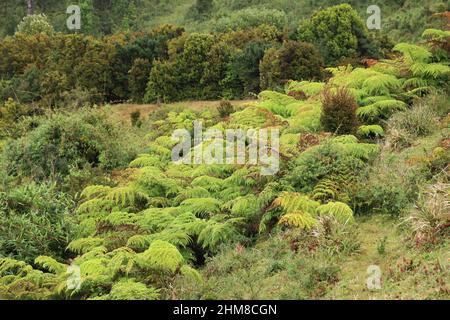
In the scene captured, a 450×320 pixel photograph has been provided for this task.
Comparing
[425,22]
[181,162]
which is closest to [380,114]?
[181,162]

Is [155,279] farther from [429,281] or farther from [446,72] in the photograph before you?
[446,72]

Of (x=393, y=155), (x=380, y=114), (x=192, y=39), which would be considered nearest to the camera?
(x=393, y=155)

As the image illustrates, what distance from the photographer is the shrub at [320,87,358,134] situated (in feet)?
37.0

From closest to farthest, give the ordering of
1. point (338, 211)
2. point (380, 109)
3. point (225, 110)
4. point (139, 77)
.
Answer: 1. point (338, 211)
2. point (380, 109)
3. point (225, 110)
4. point (139, 77)

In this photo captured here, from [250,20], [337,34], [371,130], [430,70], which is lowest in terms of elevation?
[371,130]

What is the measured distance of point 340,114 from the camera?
442 inches

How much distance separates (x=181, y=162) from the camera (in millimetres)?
11672

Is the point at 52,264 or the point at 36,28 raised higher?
the point at 36,28

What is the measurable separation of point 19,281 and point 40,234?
190 centimetres

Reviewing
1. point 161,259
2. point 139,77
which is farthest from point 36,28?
point 161,259

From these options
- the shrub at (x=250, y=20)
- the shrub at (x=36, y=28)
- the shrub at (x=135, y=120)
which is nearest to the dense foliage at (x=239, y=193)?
the shrub at (x=135, y=120)

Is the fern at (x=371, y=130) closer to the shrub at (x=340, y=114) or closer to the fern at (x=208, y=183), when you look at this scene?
the shrub at (x=340, y=114)

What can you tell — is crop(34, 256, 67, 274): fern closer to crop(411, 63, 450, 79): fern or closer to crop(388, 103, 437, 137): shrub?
crop(388, 103, 437, 137): shrub

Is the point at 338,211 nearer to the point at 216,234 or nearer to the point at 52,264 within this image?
the point at 216,234
